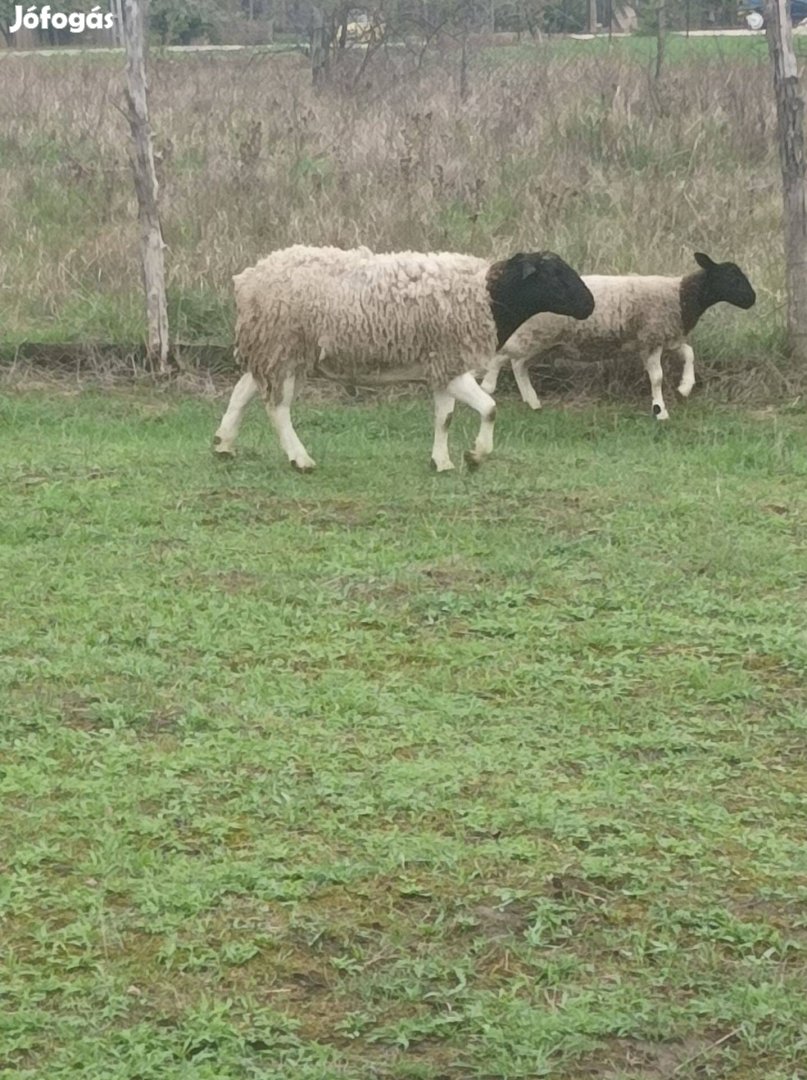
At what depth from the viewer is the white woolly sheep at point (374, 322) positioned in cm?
919

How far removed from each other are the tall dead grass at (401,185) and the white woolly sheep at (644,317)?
0.70m

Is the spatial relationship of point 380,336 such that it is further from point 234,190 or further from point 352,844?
point 234,190

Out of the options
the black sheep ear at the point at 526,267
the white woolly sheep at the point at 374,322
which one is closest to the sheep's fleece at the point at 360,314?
the white woolly sheep at the point at 374,322

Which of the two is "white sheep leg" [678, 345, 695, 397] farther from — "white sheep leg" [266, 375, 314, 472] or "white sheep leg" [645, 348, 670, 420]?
"white sheep leg" [266, 375, 314, 472]

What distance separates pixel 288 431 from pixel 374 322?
79 cm

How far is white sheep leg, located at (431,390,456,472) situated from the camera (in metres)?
9.45

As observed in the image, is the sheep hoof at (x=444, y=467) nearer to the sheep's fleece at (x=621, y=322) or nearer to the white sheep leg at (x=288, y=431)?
the white sheep leg at (x=288, y=431)

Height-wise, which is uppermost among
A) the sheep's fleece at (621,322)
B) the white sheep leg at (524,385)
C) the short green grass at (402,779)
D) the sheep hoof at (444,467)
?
the sheep's fleece at (621,322)

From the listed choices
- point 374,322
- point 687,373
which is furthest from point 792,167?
point 374,322

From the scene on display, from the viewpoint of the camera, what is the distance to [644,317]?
35.8 feet

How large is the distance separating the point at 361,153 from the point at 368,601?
9.96 meters

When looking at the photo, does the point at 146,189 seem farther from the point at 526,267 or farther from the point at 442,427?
the point at 442,427

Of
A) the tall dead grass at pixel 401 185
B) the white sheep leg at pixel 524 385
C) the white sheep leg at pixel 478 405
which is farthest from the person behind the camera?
the tall dead grass at pixel 401 185

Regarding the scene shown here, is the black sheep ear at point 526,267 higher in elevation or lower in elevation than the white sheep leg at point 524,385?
higher
